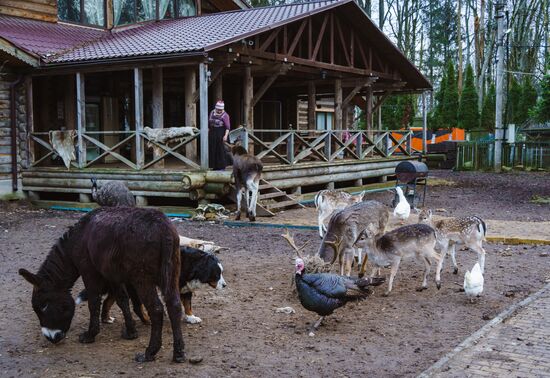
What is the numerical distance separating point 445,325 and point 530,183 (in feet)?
59.3

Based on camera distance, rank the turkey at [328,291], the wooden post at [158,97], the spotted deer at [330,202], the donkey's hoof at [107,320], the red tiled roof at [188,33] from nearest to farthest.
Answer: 1. the turkey at [328,291]
2. the donkey's hoof at [107,320]
3. the spotted deer at [330,202]
4. the red tiled roof at [188,33]
5. the wooden post at [158,97]

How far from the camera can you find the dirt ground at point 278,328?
16.8 feet

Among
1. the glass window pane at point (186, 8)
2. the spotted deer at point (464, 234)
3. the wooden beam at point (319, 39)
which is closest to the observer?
the spotted deer at point (464, 234)

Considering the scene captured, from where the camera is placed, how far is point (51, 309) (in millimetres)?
5535

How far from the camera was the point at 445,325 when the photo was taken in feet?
20.5

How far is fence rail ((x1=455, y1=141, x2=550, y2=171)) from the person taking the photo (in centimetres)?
2880

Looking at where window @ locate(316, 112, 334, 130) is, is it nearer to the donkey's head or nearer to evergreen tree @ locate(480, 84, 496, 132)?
evergreen tree @ locate(480, 84, 496, 132)

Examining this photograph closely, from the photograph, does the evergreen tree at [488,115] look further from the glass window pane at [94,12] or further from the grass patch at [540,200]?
the glass window pane at [94,12]

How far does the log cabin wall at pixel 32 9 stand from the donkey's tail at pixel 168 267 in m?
14.9

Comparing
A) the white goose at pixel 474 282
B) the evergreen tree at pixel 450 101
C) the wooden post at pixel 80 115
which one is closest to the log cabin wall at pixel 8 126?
the wooden post at pixel 80 115

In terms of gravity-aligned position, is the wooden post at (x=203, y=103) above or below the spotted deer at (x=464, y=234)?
above

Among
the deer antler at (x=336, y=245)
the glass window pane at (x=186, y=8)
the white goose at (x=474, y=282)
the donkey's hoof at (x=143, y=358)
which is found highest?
the glass window pane at (x=186, y=8)

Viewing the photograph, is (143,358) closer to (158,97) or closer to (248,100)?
(158,97)

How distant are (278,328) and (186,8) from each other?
60.0 ft
